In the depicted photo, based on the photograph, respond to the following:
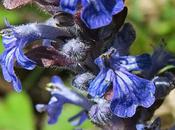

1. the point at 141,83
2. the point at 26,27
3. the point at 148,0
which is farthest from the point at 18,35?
the point at 148,0

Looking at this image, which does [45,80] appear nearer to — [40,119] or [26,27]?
[40,119]

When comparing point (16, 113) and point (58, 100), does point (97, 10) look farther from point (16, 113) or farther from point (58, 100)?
point (16, 113)

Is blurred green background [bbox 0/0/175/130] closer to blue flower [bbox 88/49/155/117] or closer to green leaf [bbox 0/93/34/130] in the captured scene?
green leaf [bbox 0/93/34/130]

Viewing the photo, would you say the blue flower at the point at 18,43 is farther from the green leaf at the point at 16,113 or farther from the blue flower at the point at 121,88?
the green leaf at the point at 16,113

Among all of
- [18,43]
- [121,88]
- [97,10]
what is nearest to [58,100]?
[18,43]

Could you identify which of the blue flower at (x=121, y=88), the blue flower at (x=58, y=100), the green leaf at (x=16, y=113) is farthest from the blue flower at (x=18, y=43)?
the green leaf at (x=16, y=113)
